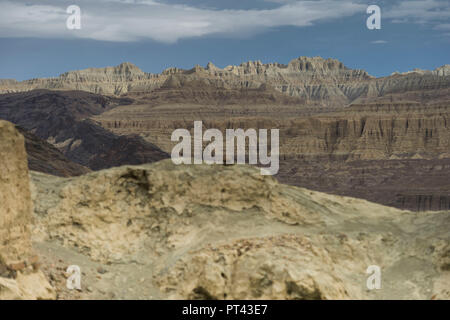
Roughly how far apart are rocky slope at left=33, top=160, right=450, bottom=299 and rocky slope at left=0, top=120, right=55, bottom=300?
0.99 metres

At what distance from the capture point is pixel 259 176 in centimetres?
2009

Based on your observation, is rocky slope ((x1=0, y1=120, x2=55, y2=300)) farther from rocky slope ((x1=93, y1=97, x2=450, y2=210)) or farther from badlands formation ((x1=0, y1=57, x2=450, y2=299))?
rocky slope ((x1=93, y1=97, x2=450, y2=210))

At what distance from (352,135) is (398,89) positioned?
68519 mm

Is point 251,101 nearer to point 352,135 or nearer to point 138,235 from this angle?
point 352,135

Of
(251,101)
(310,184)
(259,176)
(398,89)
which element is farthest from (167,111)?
(259,176)

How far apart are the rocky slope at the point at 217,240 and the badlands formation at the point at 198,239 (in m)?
0.03

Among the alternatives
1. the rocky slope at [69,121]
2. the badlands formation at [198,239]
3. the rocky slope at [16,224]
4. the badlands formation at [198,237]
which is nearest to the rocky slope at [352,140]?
the rocky slope at [69,121]

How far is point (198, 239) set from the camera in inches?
729

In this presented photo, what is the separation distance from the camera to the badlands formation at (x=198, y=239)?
53.1 ft

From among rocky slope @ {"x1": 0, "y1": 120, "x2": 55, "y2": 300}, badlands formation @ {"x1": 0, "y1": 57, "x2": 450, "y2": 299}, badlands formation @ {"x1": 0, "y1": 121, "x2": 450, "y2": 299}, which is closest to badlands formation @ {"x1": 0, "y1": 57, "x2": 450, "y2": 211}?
badlands formation @ {"x1": 0, "y1": 57, "x2": 450, "y2": 299}

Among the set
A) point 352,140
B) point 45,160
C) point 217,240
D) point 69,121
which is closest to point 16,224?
point 217,240

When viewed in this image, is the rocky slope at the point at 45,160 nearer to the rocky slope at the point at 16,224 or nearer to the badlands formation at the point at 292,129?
the badlands formation at the point at 292,129

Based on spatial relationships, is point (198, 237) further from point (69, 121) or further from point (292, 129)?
point (69, 121)
